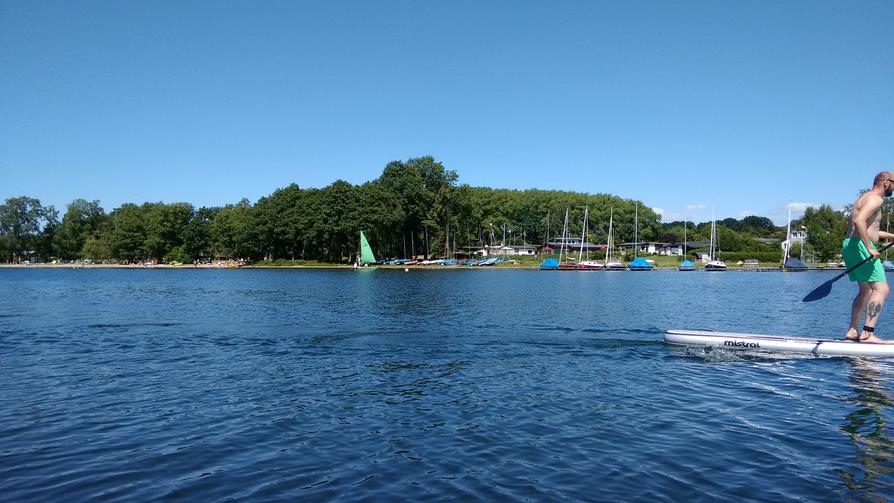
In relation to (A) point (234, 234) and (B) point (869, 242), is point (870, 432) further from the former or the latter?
(A) point (234, 234)

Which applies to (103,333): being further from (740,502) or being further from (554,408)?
(740,502)

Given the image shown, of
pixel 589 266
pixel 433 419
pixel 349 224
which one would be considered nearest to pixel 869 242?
pixel 433 419

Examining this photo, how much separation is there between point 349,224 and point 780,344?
115m

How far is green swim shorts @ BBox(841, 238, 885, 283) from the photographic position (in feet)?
50.3

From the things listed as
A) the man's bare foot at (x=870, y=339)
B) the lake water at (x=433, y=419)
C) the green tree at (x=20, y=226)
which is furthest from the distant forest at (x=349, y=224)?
the man's bare foot at (x=870, y=339)

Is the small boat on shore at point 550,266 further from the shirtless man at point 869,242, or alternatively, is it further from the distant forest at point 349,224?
the shirtless man at point 869,242

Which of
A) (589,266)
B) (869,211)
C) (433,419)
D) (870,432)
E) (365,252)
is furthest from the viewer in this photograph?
(365,252)

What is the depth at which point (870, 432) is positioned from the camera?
10359 mm

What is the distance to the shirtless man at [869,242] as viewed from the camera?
1483 centimetres

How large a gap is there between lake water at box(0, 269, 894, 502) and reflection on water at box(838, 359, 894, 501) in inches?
1.9

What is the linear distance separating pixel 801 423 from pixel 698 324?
18.0 meters

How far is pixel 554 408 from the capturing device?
12.2m

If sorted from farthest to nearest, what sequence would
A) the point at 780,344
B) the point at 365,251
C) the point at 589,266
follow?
1. the point at 365,251
2. the point at 589,266
3. the point at 780,344

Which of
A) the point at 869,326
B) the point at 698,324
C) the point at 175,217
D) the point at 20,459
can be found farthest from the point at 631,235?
the point at 20,459
